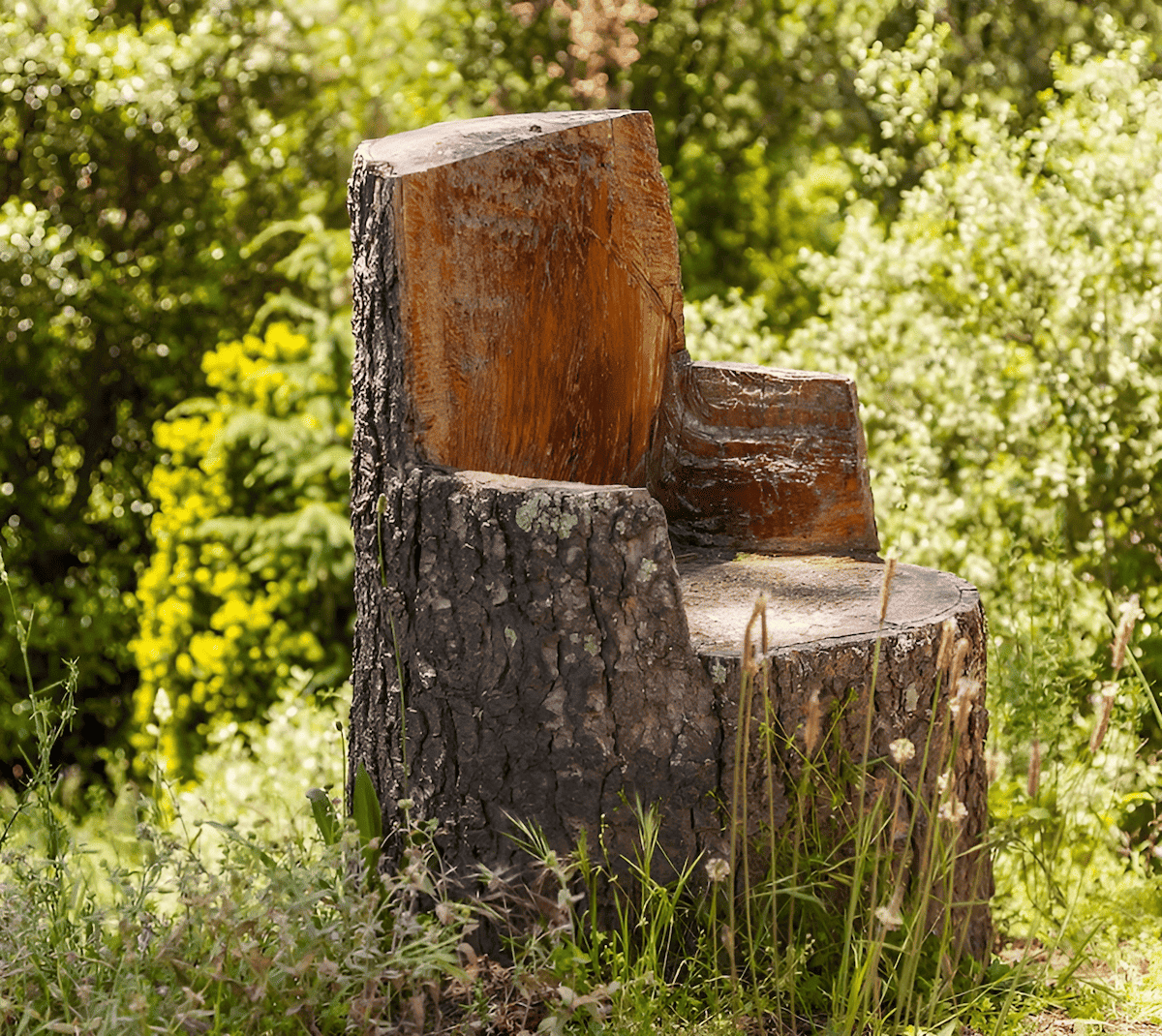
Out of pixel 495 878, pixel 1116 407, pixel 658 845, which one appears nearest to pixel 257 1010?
pixel 495 878

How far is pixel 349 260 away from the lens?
5.80m

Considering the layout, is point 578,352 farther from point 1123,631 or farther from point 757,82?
point 757,82

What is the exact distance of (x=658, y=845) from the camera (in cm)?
214

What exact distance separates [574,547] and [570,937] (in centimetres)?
64

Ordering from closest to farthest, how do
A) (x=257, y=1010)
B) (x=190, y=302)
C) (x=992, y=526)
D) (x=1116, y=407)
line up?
(x=257, y=1010) < (x=1116, y=407) < (x=992, y=526) < (x=190, y=302)

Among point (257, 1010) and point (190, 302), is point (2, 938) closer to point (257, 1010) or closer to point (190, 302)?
point (257, 1010)

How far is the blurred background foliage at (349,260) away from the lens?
3.87 meters

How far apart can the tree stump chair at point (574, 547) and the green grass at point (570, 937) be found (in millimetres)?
75

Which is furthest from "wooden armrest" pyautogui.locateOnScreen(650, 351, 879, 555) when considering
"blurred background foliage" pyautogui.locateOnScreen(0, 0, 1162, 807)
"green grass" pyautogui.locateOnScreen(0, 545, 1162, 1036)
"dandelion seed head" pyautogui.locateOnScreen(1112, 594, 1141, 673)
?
"dandelion seed head" pyautogui.locateOnScreen(1112, 594, 1141, 673)

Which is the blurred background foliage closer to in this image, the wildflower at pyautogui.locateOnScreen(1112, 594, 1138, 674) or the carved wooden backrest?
the carved wooden backrest

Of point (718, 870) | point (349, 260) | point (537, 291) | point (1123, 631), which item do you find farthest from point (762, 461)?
point (349, 260)

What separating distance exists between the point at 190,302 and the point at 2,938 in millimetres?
4308

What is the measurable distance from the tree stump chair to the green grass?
0.07 meters

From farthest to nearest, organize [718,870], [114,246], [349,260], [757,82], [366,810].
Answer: [757,82] < [114,246] < [349,260] < [366,810] < [718,870]
